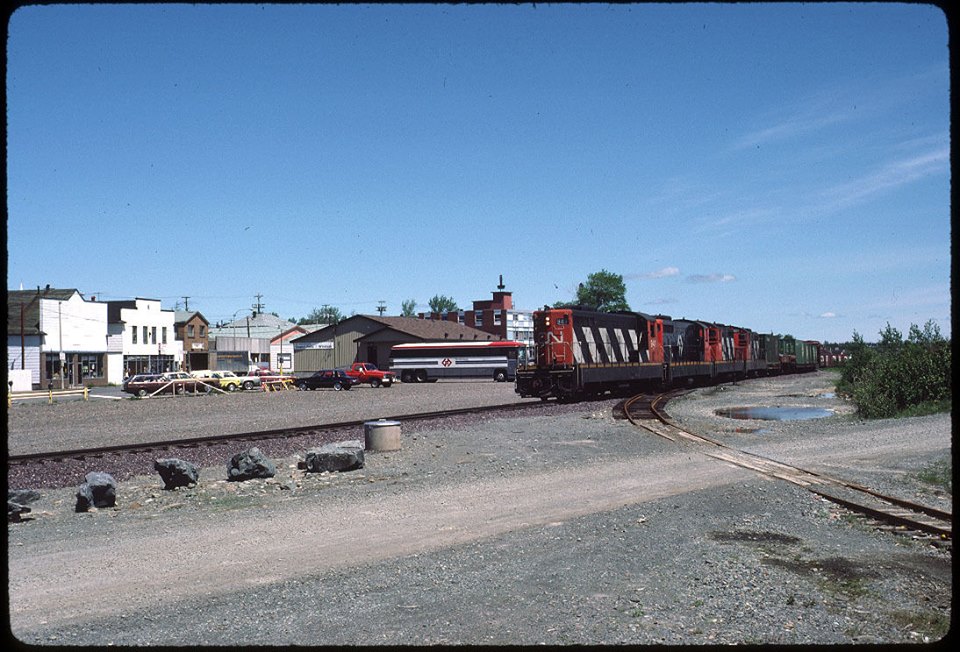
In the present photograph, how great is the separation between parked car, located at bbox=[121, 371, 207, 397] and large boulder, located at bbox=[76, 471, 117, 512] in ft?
135

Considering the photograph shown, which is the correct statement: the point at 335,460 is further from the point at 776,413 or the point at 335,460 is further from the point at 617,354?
the point at 617,354

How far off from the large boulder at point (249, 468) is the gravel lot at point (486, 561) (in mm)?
422

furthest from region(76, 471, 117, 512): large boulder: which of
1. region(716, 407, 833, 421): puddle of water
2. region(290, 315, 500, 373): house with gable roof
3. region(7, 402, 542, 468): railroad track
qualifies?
region(290, 315, 500, 373): house with gable roof

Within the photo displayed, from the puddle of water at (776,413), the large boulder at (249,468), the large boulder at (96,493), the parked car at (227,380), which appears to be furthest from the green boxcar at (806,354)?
the large boulder at (96,493)

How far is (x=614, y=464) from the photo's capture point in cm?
1734

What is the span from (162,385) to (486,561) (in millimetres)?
49678

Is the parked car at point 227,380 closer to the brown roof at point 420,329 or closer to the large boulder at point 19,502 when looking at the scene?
the brown roof at point 420,329

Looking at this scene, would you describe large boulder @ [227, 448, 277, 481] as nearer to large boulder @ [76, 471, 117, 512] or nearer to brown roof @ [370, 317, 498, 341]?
large boulder @ [76, 471, 117, 512]

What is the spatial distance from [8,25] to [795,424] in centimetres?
2673

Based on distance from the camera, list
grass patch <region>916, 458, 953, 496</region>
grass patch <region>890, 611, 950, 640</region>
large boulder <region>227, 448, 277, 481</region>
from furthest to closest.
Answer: large boulder <region>227, 448, 277, 481</region> < grass patch <region>916, 458, 953, 496</region> < grass patch <region>890, 611, 950, 640</region>

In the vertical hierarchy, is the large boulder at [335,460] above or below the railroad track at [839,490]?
above

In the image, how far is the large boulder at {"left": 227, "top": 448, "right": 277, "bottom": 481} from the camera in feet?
54.1

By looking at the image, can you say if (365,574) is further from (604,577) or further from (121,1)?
(121,1)

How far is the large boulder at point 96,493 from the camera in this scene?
1391 centimetres
